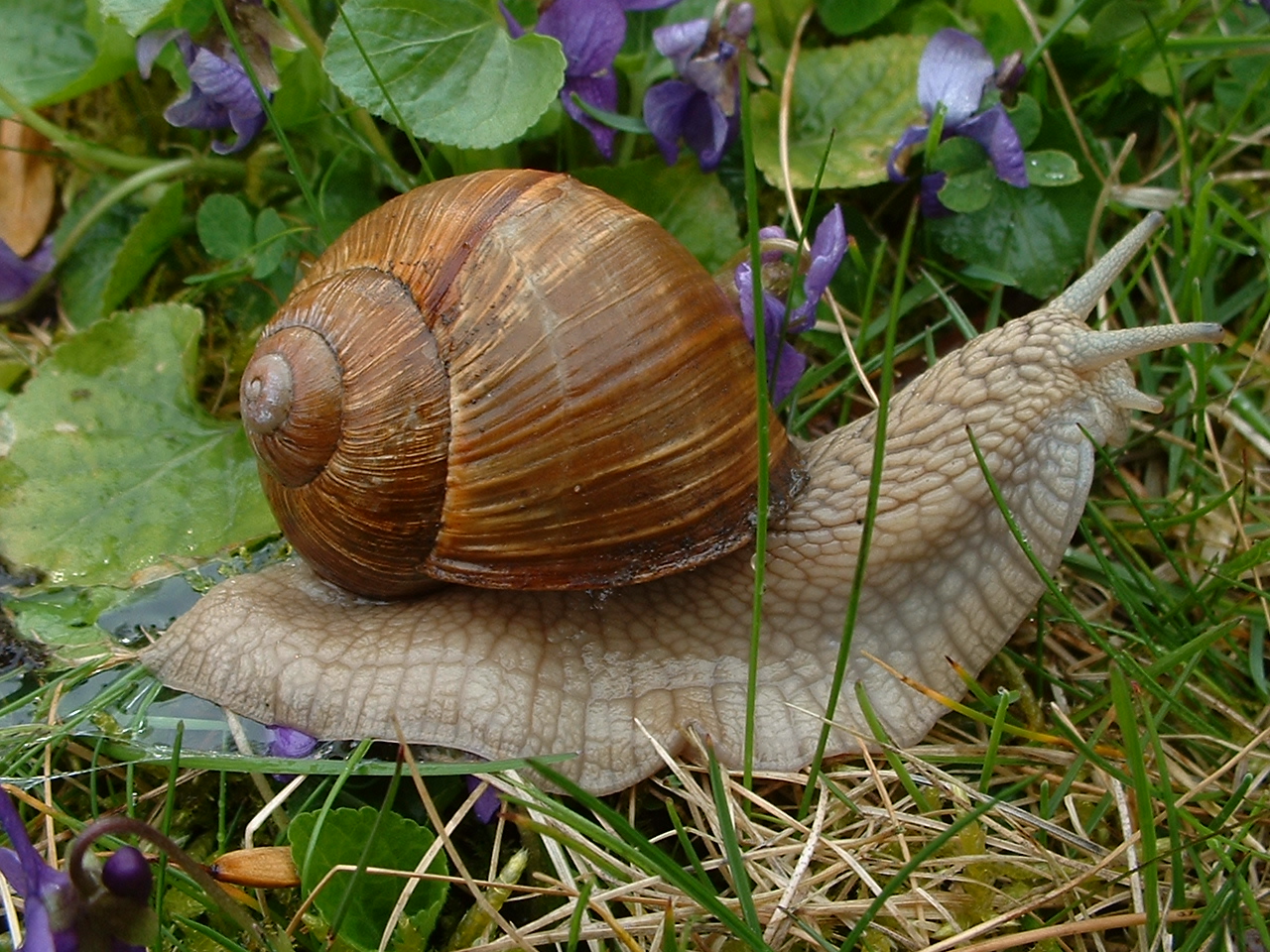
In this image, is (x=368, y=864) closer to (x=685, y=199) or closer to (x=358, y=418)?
(x=358, y=418)

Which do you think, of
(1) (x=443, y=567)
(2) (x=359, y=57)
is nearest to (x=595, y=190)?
(2) (x=359, y=57)

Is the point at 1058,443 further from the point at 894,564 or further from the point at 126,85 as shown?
the point at 126,85

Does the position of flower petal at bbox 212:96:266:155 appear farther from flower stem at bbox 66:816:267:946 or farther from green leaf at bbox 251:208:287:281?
flower stem at bbox 66:816:267:946

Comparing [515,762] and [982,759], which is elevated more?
[515,762]

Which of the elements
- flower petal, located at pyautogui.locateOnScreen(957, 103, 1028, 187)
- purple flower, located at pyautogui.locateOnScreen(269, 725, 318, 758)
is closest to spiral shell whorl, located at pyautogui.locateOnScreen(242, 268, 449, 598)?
purple flower, located at pyautogui.locateOnScreen(269, 725, 318, 758)

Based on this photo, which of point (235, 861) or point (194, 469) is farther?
point (194, 469)

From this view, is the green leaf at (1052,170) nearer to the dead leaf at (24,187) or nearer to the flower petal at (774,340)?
the flower petal at (774,340)

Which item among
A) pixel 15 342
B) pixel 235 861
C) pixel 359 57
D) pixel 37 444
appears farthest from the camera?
pixel 15 342

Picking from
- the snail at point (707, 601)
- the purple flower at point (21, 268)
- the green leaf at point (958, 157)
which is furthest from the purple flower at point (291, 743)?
the green leaf at point (958, 157)
